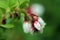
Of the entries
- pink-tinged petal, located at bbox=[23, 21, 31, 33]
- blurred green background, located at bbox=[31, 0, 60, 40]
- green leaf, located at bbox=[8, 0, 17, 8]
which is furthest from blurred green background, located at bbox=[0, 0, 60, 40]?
green leaf, located at bbox=[8, 0, 17, 8]

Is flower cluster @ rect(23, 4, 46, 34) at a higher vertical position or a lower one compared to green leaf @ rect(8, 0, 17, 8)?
lower

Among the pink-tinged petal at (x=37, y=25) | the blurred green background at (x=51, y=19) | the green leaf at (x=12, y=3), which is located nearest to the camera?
the green leaf at (x=12, y=3)

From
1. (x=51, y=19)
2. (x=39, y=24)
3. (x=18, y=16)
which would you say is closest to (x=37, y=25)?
(x=39, y=24)

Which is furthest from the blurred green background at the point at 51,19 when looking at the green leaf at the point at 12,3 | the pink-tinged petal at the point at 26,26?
the green leaf at the point at 12,3

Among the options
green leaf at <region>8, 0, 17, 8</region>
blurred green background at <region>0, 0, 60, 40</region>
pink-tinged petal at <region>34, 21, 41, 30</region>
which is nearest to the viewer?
green leaf at <region>8, 0, 17, 8</region>

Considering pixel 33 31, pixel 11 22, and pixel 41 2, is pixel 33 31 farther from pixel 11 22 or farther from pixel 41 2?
pixel 41 2

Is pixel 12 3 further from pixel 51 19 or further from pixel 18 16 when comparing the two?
pixel 51 19

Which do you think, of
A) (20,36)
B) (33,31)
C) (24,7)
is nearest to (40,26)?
(33,31)

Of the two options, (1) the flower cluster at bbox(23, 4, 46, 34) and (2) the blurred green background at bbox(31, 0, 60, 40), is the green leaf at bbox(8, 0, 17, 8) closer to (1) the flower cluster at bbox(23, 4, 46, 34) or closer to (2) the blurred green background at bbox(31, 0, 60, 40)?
(1) the flower cluster at bbox(23, 4, 46, 34)

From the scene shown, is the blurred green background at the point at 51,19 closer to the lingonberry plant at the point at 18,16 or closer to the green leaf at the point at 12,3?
the lingonberry plant at the point at 18,16
